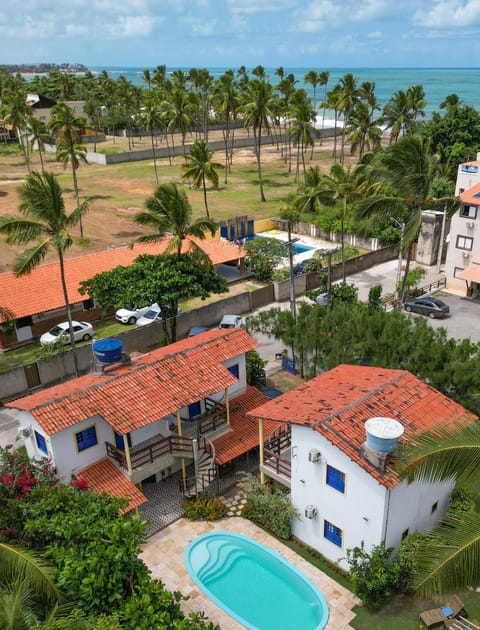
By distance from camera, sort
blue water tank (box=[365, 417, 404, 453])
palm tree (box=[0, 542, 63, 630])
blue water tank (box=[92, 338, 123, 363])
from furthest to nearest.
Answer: blue water tank (box=[92, 338, 123, 363]), blue water tank (box=[365, 417, 404, 453]), palm tree (box=[0, 542, 63, 630])

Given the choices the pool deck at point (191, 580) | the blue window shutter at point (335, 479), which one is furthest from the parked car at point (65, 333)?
the blue window shutter at point (335, 479)

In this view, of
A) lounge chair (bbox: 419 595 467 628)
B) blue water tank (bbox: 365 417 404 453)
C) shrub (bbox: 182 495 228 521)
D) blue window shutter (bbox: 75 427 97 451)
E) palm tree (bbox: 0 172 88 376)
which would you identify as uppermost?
palm tree (bbox: 0 172 88 376)

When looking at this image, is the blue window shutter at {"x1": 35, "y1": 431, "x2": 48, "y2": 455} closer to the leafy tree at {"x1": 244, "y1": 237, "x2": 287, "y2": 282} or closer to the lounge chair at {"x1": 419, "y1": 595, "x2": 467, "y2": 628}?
the lounge chair at {"x1": 419, "y1": 595, "x2": 467, "y2": 628}

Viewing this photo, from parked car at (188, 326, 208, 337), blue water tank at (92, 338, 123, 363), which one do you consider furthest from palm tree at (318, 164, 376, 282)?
blue water tank at (92, 338, 123, 363)

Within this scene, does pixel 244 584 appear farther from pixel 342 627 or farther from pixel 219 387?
pixel 219 387

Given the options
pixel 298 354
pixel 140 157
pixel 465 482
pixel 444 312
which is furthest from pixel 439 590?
pixel 140 157

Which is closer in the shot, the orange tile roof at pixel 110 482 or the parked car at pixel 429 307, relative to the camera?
the orange tile roof at pixel 110 482

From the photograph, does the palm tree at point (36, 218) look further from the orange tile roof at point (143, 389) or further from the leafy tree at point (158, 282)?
the orange tile roof at point (143, 389)
